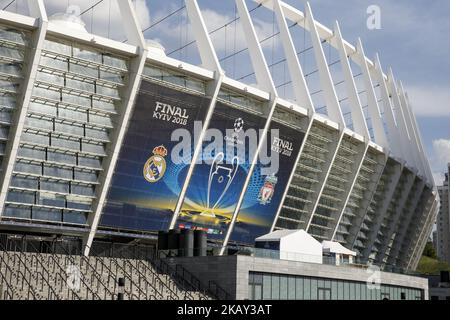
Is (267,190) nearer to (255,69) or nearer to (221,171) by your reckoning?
(221,171)

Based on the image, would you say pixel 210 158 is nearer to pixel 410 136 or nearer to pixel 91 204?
pixel 91 204

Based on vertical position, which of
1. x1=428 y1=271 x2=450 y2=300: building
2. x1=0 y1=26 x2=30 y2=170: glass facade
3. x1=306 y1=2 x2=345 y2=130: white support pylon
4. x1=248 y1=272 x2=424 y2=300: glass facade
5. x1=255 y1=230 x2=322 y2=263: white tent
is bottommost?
x1=428 y1=271 x2=450 y2=300: building

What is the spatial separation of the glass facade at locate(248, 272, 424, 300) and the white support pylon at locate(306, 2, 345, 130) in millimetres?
19402

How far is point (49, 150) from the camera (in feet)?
142

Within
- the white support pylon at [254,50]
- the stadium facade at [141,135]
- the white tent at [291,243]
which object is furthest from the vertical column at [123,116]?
the white support pylon at [254,50]

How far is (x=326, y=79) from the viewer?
64.2 m

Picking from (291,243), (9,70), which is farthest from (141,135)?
(291,243)

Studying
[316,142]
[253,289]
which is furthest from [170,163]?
[316,142]

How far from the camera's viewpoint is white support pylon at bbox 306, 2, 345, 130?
6356 centimetres

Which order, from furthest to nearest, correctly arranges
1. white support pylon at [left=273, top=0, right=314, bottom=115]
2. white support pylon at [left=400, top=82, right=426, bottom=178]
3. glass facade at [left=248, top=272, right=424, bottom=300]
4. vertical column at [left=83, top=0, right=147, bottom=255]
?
white support pylon at [left=400, top=82, right=426, bottom=178], white support pylon at [left=273, top=0, right=314, bottom=115], vertical column at [left=83, top=0, right=147, bottom=255], glass facade at [left=248, top=272, right=424, bottom=300]

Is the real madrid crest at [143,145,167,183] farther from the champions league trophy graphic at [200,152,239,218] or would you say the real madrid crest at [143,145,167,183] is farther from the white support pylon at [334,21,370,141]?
the white support pylon at [334,21,370,141]

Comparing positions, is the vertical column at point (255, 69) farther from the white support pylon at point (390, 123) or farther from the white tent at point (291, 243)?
the white support pylon at point (390, 123)

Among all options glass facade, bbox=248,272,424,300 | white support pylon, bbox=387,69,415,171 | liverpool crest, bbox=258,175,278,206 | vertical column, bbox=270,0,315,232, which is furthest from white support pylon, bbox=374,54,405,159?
glass facade, bbox=248,272,424,300

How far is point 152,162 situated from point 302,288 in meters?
13.5
